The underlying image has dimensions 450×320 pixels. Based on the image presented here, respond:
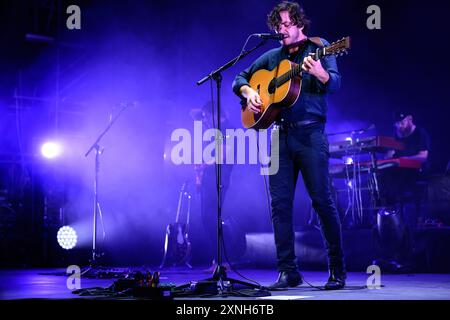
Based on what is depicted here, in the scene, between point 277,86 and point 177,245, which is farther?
point 177,245

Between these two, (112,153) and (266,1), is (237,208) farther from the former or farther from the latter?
(266,1)

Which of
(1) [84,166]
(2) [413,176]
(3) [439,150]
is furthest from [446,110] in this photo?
(1) [84,166]

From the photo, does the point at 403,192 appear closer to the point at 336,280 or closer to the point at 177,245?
the point at 336,280

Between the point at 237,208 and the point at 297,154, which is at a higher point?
the point at 297,154

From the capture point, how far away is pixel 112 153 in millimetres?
8961

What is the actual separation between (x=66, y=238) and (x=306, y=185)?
5.17 m

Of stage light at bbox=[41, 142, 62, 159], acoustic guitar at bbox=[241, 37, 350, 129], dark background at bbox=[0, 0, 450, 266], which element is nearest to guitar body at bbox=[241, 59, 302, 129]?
acoustic guitar at bbox=[241, 37, 350, 129]

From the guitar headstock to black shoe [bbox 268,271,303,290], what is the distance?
1.64 meters

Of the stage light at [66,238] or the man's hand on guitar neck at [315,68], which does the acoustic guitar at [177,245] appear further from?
the man's hand on guitar neck at [315,68]

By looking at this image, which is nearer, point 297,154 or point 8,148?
point 297,154

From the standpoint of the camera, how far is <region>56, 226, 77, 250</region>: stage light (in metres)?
8.20

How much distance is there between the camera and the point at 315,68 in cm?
371

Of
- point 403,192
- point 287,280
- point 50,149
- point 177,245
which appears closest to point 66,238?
point 50,149

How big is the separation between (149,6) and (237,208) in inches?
144
